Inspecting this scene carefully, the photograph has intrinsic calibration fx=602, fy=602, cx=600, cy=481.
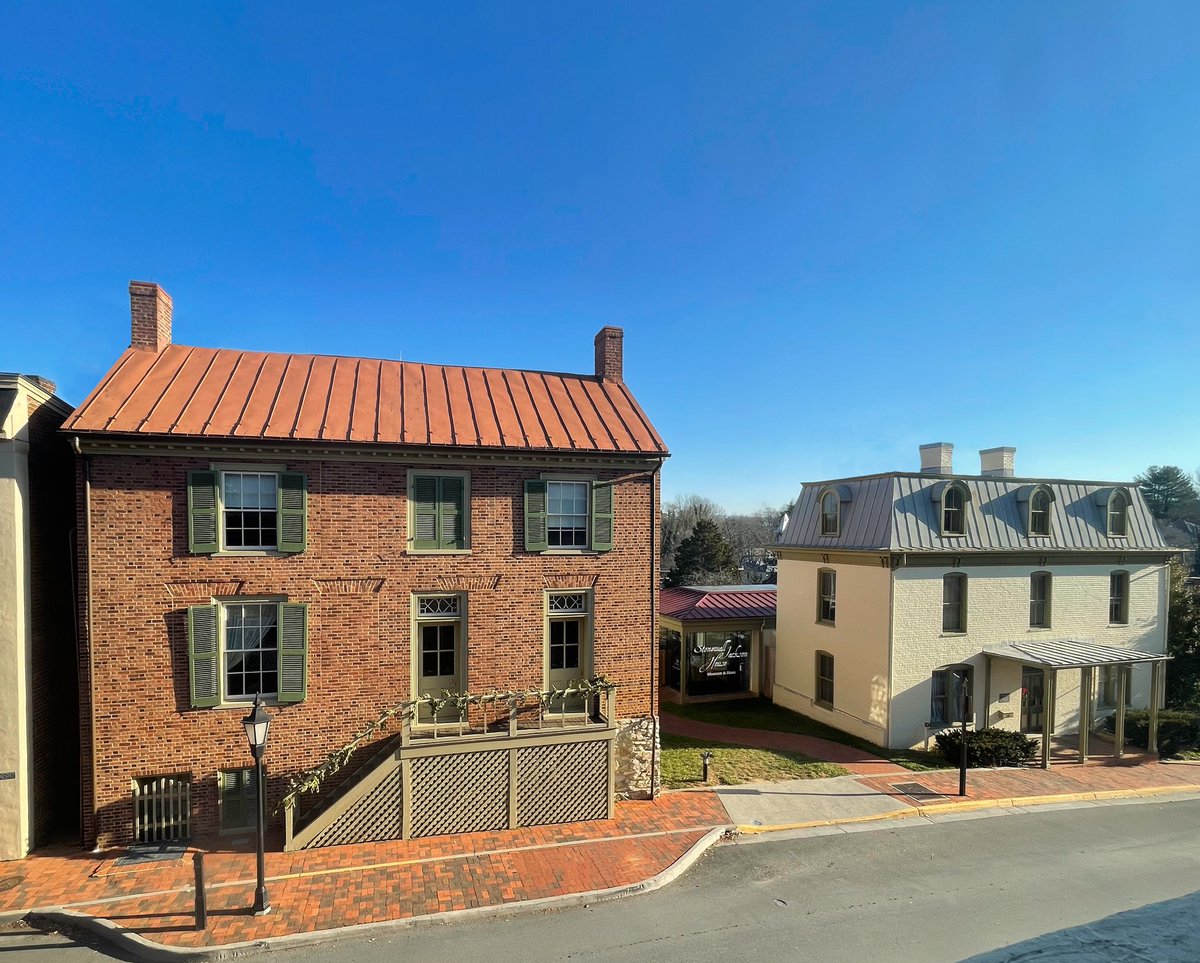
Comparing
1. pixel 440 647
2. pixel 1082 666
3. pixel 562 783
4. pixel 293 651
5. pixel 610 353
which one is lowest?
pixel 562 783

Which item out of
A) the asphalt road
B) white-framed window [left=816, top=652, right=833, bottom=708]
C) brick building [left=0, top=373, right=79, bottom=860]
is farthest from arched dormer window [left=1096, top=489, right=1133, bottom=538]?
brick building [left=0, top=373, right=79, bottom=860]

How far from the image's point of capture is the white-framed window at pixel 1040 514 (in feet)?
63.1

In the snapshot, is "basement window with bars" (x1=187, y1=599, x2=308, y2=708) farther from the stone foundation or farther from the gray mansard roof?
the gray mansard roof

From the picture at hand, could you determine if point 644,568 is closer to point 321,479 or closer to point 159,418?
point 321,479

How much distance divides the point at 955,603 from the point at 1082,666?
139 inches

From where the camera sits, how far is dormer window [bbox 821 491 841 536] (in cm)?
2038

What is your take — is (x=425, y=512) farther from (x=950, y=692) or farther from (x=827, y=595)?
(x=950, y=692)

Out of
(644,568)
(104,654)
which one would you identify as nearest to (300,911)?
(104,654)

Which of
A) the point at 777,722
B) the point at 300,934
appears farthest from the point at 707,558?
the point at 300,934

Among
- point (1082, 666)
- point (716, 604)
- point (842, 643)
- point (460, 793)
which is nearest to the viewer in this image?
point (460, 793)

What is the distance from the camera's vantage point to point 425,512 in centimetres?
1257

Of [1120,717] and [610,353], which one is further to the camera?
[1120,717]

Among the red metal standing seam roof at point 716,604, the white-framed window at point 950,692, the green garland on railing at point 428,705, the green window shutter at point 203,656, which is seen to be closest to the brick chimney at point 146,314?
the green window shutter at point 203,656

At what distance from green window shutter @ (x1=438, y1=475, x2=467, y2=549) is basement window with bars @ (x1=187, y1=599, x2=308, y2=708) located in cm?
299
